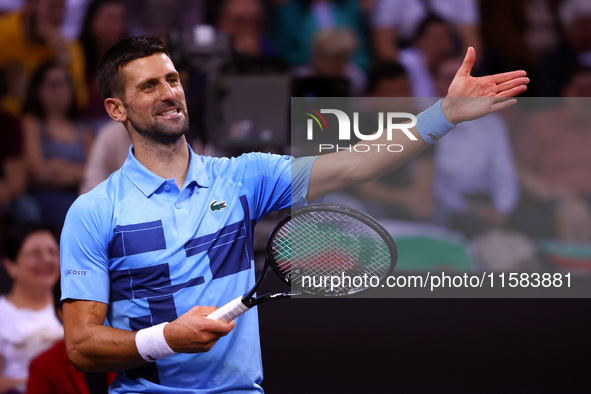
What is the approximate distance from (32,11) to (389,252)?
13.1 feet

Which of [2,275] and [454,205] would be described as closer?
[454,205]

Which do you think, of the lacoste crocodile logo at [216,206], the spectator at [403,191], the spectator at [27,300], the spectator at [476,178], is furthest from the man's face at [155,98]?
the spectator at [27,300]

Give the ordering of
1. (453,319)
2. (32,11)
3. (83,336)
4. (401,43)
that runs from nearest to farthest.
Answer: (83,336) → (453,319) → (32,11) → (401,43)

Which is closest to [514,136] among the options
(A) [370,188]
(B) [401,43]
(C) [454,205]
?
(C) [454,205]

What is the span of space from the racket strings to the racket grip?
266 mm

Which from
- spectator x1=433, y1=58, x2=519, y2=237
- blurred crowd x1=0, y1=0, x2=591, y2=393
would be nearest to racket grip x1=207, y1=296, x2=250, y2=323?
blurred crowd x1=0, y1=0, x2=591, y2=393

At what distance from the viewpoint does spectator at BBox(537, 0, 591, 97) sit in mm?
5707

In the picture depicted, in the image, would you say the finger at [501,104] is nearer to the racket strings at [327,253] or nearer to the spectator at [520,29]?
the racket strings at [327,253]

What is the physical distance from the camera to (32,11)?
5.52 metres

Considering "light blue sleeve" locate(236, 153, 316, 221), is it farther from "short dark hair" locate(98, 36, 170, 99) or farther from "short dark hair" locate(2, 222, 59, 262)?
"short dark hair" locate(2, 222, 59, 262)

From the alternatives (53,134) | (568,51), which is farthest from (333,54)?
(53,134)

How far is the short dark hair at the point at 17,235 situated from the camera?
4023 millimetres

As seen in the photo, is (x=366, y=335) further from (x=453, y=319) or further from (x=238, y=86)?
(x=238, y=86)

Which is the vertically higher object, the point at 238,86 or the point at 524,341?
the point at 238,86
